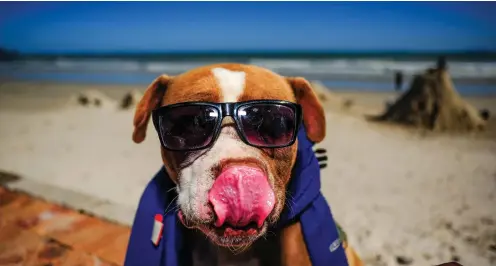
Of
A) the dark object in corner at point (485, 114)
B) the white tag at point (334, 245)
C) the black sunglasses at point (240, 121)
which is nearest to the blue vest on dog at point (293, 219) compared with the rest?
the white tag at point (334, 245)

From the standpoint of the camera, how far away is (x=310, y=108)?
121cm

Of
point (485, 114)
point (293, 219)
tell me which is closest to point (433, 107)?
point (485, 114)

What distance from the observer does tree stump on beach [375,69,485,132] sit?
2.50 m

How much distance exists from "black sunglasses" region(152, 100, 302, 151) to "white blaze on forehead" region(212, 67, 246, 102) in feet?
0.21

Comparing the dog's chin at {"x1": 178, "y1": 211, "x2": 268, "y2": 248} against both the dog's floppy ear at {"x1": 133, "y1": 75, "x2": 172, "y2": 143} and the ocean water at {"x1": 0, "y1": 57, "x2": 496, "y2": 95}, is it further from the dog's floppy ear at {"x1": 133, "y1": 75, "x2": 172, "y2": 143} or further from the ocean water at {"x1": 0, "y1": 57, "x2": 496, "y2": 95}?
the ocean water at {"x1": 0, "y1": 57, "x2": 496, "y2": 95}

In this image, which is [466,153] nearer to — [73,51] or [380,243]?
[380,243]

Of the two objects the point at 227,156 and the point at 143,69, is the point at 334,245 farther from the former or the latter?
the point at 143,69

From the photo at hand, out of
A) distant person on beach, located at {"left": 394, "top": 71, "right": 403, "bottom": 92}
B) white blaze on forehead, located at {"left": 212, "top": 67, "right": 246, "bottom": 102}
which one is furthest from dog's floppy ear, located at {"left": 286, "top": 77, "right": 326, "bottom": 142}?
distant person on beach, located at {"left": 394, "top": 71, "right": 403, "bottom": 92}

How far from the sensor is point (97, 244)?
166 cm

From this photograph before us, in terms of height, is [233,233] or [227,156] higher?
[227,156]

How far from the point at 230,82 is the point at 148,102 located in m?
0.26

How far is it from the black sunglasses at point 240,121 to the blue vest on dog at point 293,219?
0.14 m

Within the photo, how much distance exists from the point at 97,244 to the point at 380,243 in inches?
43.6

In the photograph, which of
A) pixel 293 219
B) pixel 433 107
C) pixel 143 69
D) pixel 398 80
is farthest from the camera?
pixel 398 80
